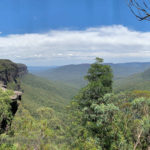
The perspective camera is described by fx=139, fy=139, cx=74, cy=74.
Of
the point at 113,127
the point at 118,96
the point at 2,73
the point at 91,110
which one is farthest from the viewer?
the point at 2,73

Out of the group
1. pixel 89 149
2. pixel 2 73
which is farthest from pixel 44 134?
pixel 2 73

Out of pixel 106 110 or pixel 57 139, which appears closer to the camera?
pixel 106 110

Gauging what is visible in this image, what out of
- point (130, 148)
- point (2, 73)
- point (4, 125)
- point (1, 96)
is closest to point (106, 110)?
point (130, 148)

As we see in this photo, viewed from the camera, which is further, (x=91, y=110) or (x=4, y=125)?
(x=91, y=110)

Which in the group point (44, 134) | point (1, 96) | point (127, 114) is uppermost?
point (1, 96)

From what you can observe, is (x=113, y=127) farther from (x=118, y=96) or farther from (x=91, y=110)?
(x=91, y=110)

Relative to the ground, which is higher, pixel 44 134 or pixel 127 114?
pixel 127 114

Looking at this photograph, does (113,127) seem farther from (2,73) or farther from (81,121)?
(2,73)

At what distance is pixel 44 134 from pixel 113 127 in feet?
33.9

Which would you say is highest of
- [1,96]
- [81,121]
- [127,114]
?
[1,96]

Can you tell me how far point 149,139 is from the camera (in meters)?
11.2

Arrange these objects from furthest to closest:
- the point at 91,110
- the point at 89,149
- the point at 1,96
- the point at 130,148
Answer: the point at 91,110 → the point at 1,96 → the point at 89,149 → the point at 130,148

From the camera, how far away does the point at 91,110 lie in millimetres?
18781

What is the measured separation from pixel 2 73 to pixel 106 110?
461 feet
